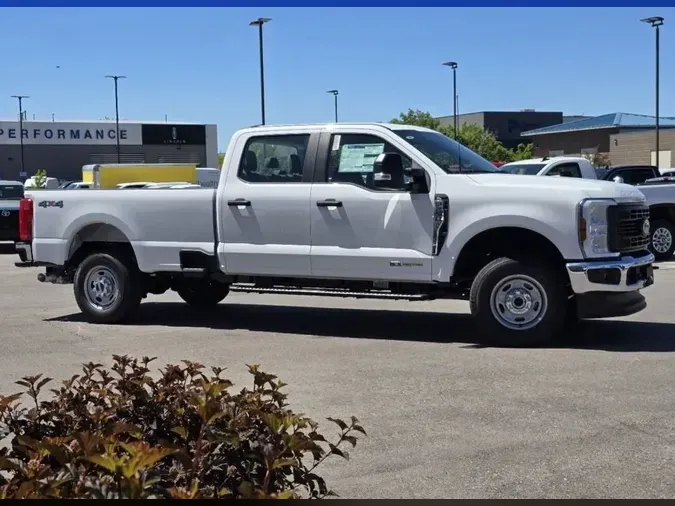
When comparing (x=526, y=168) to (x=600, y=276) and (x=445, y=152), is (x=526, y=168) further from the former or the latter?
(x=600, y=276)

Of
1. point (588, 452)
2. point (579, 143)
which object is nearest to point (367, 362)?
point (588, 452)

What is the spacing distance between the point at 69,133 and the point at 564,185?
68.8 m

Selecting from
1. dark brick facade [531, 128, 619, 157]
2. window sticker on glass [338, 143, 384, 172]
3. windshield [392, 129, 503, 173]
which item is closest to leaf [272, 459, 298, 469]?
windshield [392, 129, 503, 173]

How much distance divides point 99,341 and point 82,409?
635cm

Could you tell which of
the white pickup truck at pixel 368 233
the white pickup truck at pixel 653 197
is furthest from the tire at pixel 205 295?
the white pickup truck at pixel 653 197

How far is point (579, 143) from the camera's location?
220ft

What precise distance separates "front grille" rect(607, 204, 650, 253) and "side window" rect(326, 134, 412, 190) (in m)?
2.03

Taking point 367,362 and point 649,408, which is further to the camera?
point 367,362

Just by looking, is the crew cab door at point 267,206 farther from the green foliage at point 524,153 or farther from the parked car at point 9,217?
the green foliage at point 524,153

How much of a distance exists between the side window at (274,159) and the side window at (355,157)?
34cm

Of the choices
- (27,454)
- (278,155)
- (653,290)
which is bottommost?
(653,290)

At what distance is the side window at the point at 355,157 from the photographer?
916 centimetres

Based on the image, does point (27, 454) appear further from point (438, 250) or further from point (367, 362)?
point (438, 250)

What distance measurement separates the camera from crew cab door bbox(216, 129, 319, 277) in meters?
9.33
